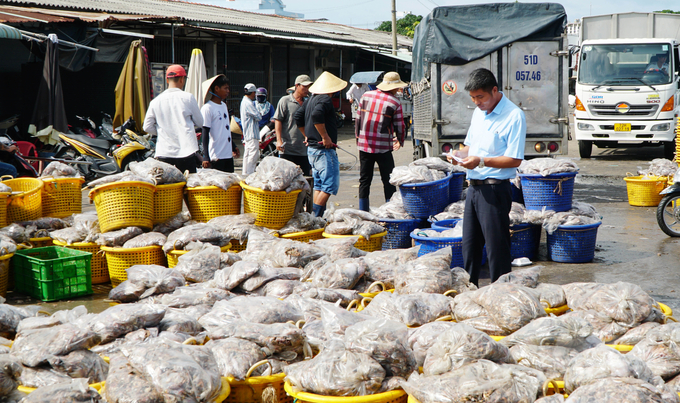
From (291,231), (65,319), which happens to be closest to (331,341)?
(65,319)

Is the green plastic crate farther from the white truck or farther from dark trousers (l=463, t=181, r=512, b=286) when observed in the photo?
the white truck

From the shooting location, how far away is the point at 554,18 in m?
9.25

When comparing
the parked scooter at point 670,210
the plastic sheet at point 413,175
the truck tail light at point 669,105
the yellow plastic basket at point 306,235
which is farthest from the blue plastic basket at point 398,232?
the truck tail light at point 669,105

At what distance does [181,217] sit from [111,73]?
1028 cm

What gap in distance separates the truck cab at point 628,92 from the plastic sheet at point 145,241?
39.7 feet

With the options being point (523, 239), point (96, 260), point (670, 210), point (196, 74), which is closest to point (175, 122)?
point (96, 260)

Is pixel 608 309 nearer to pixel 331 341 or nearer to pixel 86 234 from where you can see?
pixel 331 341

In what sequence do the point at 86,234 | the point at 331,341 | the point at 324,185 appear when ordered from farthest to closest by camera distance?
the point at 324,185 < the point at 86,234 < the point at 331,341

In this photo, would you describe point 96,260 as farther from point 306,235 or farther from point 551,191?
point 551,191

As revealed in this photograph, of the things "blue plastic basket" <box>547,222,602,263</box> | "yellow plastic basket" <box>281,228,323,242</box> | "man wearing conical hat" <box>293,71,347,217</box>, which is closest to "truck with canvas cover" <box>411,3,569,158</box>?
"man wearing conical hat" <box>293,71,347,217</box>

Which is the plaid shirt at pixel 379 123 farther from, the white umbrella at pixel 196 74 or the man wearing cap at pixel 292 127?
the white umbrella at pixel 196 74

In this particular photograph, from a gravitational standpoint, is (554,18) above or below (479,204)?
above

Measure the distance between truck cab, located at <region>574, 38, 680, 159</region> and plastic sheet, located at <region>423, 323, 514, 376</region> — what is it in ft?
43.4

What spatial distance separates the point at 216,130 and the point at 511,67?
4663mm
